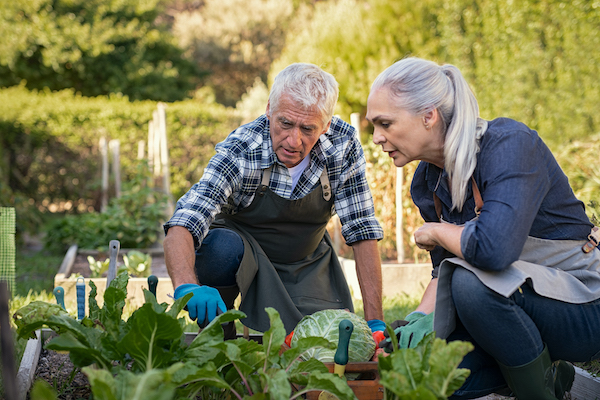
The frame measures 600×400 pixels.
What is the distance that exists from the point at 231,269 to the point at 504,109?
6173 mm

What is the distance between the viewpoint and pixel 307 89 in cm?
238

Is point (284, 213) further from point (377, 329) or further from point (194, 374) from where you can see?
point (194, 374)

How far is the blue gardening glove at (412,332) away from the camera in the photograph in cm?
185

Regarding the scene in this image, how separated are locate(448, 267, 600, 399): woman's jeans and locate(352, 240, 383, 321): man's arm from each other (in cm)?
66

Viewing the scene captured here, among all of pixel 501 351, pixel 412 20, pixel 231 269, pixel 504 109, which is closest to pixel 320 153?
pixel 231 269

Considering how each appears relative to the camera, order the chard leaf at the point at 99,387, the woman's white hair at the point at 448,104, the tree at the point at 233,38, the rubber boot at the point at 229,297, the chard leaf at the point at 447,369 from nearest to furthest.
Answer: the chard leaf at the point at 99,387 < the chard leaf at the point at 447,369 < the woman's white hair at the point at 448,104 < the rubber boot at the point at 229,297 < the tree at the point at 233,38

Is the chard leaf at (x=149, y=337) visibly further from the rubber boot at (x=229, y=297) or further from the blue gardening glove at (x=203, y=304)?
the rubber boot at (x=229, y=297)

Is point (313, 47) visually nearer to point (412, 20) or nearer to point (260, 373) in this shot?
point (412, 20)

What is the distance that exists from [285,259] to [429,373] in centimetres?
146

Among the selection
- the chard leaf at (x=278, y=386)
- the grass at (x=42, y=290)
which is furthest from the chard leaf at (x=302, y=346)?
the grass at (x=42, y=290)

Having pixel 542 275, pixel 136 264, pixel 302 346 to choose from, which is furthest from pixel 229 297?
pixel 136 264

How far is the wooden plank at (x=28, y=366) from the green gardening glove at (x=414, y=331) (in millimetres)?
1241

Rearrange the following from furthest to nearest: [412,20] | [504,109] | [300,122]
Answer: [412,20]
[504,109]
[300,122]

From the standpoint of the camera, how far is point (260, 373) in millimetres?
1469
